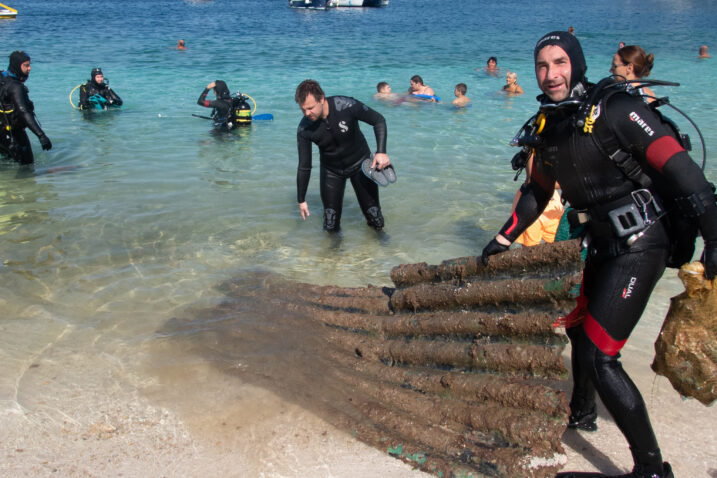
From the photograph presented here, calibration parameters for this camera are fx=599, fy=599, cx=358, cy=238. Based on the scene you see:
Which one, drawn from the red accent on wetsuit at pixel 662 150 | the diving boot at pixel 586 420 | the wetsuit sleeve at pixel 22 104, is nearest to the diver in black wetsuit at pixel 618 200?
the red accent on wetsuit at pixel 662 150

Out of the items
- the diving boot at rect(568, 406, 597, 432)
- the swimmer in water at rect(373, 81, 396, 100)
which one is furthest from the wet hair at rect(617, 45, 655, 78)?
the swimmer in water at rect(373, 81, 396, 100)

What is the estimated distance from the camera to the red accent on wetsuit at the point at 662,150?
2771 millimetres

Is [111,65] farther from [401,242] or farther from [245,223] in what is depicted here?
[401,242]

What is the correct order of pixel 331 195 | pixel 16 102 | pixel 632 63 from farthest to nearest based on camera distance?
pixel 16 102, pixel 331 195, pixel 632 63

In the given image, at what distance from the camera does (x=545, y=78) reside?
10.1 feet

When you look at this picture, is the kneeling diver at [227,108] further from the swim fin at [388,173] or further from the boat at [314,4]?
the boat at [314,4]

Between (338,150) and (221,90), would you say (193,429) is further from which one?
(221,90)

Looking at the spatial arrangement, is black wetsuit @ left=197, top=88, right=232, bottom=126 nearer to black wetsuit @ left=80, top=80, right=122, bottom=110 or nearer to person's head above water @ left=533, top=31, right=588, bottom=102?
black wetsuit @ left=80, top=80, right=122, bottom=110

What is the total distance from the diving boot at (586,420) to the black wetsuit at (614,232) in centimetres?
58

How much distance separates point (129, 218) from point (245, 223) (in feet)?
5.15

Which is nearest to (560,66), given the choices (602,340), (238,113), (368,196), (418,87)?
(602,340)

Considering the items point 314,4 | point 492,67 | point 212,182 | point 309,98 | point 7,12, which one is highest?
point 314,4

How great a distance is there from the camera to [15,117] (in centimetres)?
950

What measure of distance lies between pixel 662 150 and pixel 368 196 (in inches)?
187
